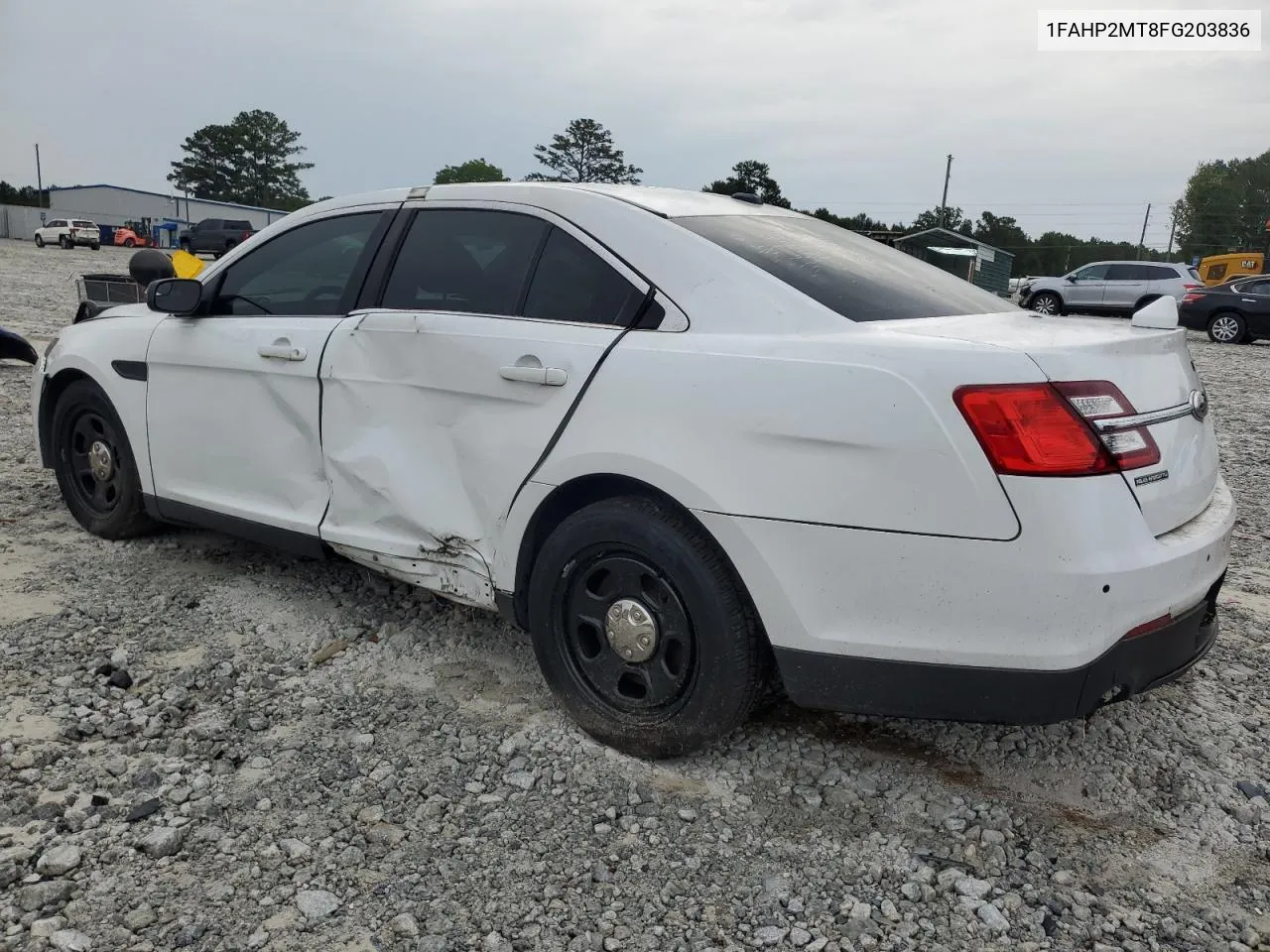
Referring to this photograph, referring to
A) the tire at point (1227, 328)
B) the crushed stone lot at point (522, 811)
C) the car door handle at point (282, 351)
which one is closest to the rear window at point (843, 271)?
the crushed stone lot at point (522, 811)

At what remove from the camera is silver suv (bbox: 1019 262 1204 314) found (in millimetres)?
22469

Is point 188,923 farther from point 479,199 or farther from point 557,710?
point 479,199

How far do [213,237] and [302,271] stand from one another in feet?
131

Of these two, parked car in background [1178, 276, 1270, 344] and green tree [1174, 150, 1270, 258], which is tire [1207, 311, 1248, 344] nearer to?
parked car in background [1178, 276, 1270, 344]

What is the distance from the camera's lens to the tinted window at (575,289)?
9.37ft

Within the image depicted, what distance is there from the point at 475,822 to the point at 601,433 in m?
1.03

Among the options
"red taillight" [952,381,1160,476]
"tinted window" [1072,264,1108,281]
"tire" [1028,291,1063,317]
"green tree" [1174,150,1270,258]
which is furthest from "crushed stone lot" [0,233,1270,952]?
"green tree" [1174,150,1270,258]

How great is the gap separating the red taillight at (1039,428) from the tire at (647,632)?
27.8 inches

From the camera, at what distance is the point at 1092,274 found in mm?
23250

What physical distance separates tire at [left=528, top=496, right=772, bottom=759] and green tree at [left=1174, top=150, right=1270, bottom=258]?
5463 centimetres

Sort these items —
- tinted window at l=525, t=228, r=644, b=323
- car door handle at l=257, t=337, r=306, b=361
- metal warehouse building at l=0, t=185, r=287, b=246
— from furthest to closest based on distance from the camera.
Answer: metal warehouse building at l=0, t=185, r=287, b=246, car door handle at l=257, t=337, r=306, b=361, tinted window at l=525, t=228, r=644, b=323

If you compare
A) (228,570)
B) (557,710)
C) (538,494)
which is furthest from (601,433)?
(228,570)

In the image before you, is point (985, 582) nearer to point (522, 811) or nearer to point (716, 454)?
point (716, 454)

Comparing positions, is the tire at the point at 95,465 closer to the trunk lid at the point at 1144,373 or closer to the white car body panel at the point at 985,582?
the white car body panel at the point at 985,582
